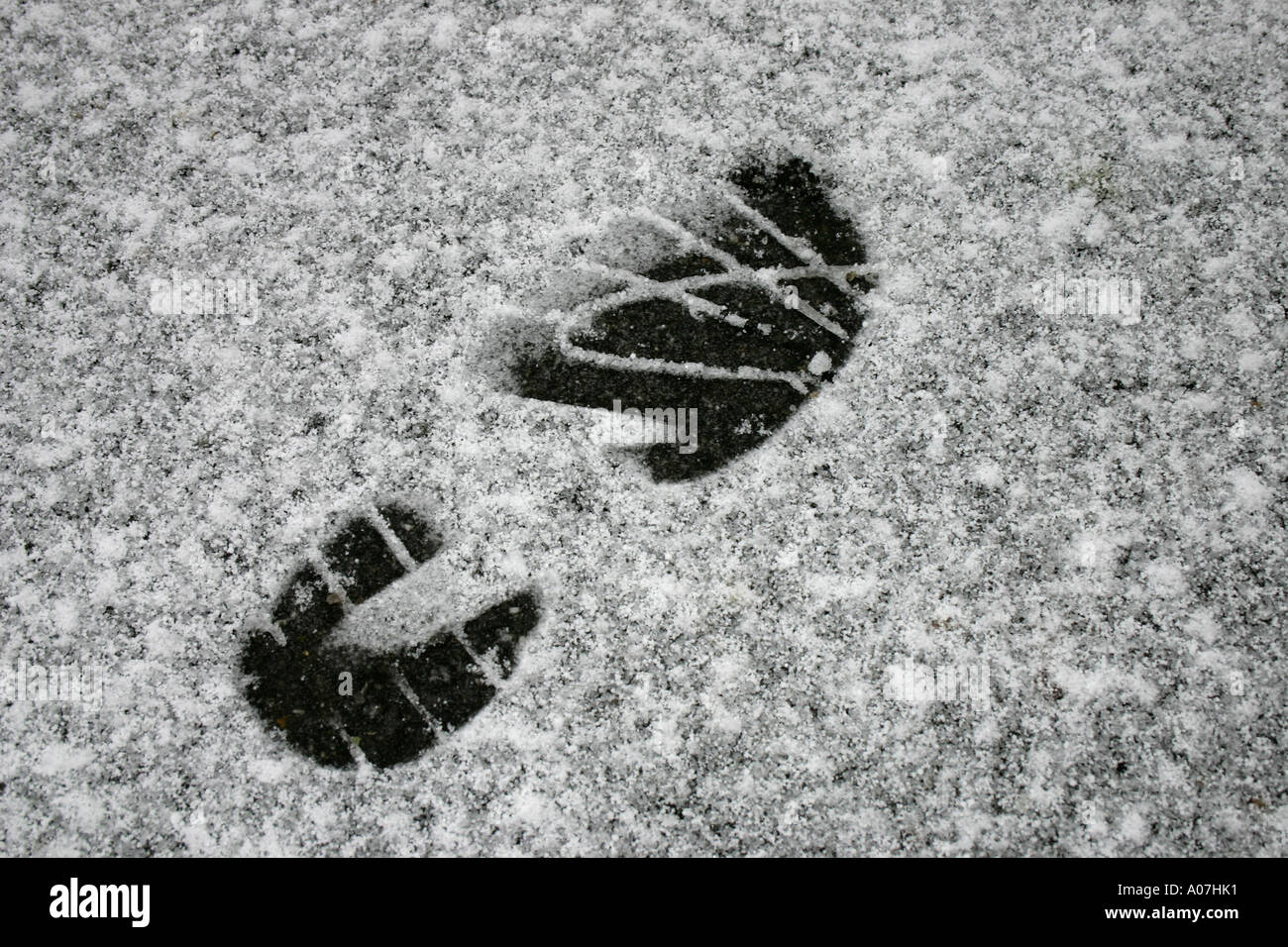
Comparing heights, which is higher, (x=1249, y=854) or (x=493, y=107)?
(x=493, y=107)

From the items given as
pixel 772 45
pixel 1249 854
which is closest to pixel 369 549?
pixel 772 45

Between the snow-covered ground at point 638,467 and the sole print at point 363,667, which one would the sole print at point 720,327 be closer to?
the snow-covered ground at point 638,467

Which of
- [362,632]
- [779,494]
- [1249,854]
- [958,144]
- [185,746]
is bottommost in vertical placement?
[1249,854]

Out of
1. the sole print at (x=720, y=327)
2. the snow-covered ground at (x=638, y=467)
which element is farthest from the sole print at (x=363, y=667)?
Answer: the sole print at (x=720, y=327)

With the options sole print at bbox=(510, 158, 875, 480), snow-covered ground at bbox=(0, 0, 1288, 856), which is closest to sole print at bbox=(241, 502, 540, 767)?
snow-covered ground at bbox=(0, 0, 1288, 856)

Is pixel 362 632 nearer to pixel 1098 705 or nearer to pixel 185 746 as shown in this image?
pixel 185 746
